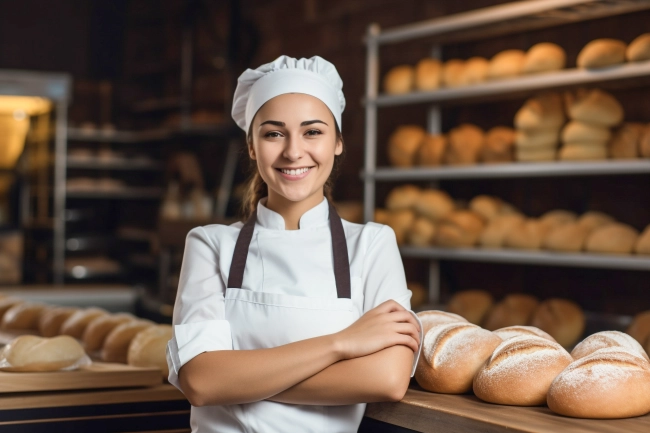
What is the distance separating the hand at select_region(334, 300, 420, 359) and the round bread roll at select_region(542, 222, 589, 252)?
1.84 metres

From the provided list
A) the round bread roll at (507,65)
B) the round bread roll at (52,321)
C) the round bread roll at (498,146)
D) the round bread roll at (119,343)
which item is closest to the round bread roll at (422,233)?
the round bread roll at (498,146)

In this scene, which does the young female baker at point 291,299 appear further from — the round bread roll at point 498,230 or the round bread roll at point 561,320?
the round bread roll at point 498,230

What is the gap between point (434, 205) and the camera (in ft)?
12.0

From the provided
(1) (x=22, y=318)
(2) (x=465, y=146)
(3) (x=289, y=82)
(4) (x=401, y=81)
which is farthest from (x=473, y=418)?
(4) (x=401, y=81)

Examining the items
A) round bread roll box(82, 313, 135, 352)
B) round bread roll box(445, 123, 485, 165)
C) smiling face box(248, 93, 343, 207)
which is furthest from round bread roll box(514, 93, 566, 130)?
smiling face box(248, 93, 343, 207)

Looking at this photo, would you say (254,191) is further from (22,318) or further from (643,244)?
(643,244)

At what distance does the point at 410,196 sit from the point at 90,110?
481 centimetres

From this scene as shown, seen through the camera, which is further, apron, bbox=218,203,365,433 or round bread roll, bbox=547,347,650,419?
apron, bbox=218,203,365,433

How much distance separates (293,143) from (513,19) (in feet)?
7.31

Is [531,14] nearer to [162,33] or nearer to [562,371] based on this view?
[562,371]

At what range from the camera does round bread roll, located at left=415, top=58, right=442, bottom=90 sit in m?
3.63

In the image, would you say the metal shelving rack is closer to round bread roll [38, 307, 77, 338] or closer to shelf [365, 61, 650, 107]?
shelf [365, 61, 650, 107]

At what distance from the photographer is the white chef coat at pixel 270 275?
53.6 inches

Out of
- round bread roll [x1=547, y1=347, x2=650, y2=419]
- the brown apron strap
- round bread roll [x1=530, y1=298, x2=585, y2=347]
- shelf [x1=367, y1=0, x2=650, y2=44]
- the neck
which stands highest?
shelf [x1=367, y1=0, x2=650, y2=44]
